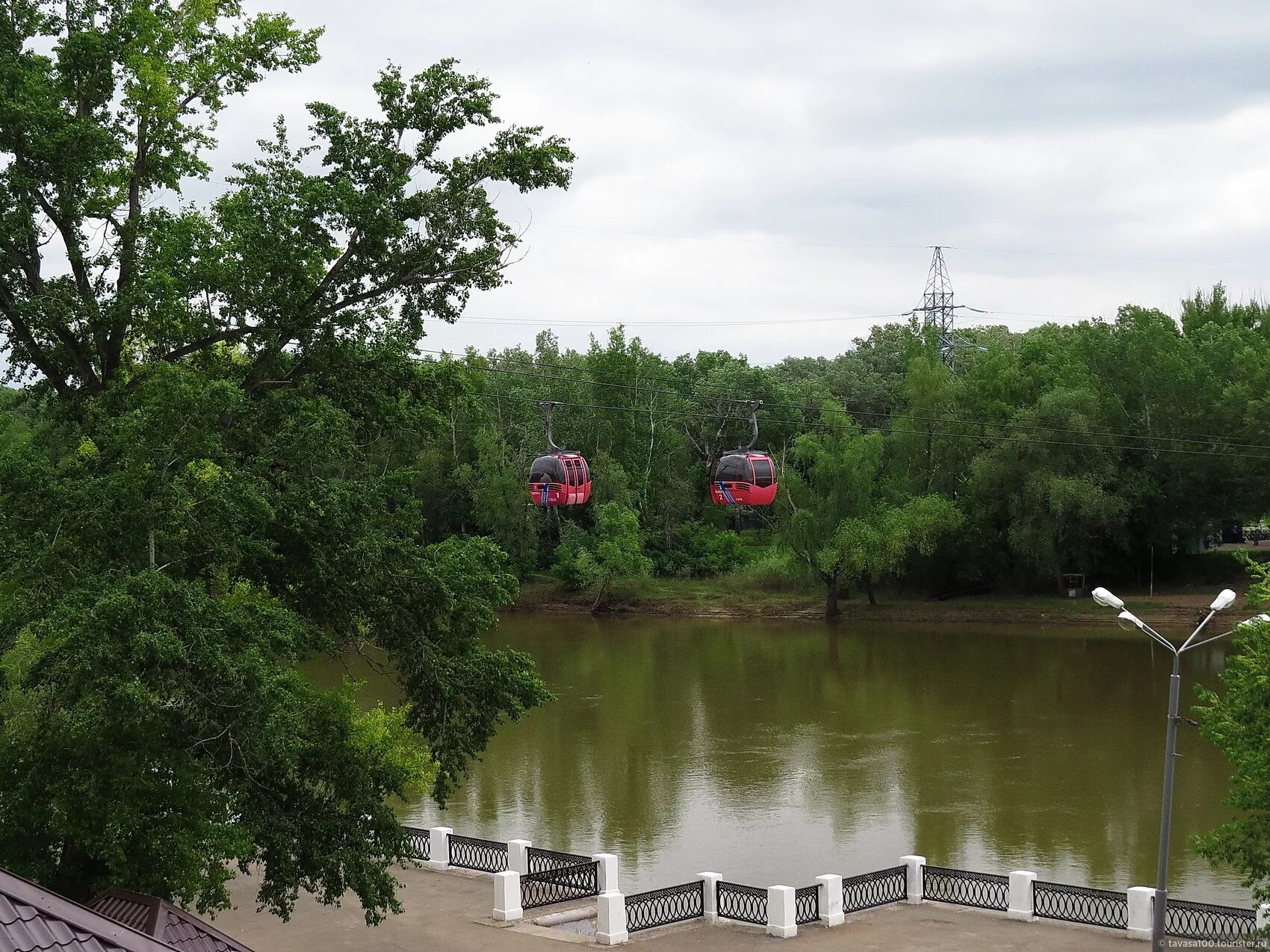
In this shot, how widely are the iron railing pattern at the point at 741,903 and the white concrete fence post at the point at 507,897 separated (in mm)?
2616

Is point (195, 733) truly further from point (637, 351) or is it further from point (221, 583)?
point (637, 351)

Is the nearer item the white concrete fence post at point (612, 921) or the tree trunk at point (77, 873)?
the tree trunk at point (77, 873)

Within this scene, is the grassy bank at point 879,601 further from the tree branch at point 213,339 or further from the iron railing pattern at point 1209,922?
the tree branch at point 213,339

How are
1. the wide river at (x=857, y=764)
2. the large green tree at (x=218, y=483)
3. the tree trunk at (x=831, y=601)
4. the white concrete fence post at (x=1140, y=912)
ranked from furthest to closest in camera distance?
1. the tree trunk at (x=831, y=601)
2. the wide river at (x=857, y=764)
3. the white concrete fence post at (x=1140, y=912)
4. the large green tree at (x=218, y=483)

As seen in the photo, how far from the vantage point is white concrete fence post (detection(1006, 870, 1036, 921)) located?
17453 millimetres

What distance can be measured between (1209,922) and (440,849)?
10638 millimetres

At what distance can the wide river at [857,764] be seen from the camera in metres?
23.1

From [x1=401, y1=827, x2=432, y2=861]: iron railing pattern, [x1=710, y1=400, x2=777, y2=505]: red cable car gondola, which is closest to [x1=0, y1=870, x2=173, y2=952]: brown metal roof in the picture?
[x1=401, y1=827, x2=432, y2=861]: iron railing pattern

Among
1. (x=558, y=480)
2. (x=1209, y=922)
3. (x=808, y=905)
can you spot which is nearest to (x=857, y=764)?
(x=558, y=480)

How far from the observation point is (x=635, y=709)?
38.0 m

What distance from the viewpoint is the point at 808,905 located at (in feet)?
57.5

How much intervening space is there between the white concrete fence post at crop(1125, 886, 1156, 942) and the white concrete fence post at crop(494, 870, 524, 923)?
769 cm

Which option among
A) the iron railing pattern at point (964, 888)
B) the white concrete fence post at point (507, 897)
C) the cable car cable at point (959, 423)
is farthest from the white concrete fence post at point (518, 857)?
the cable car cable at point (959, 423)

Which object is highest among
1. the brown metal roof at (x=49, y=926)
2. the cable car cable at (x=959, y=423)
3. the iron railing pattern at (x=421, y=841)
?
the cable car cable at (x=959, y=423)
